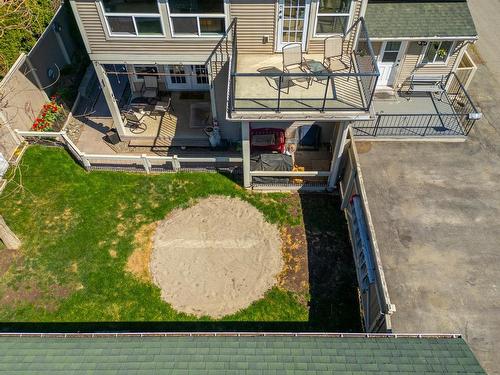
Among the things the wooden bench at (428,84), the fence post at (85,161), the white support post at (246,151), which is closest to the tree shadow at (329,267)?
the white support post at (246,151)

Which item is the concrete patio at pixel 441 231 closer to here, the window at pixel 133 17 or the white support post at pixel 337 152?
the white support post at pixel 337 152

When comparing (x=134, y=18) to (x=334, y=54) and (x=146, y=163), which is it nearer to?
(x=146, y=163)

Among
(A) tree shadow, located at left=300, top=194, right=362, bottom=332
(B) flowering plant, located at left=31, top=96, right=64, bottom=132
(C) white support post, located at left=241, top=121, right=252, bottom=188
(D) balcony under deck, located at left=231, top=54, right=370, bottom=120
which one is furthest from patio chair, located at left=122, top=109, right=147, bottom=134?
(A) tree shadow, located at left=300, top=194, right=362, bottom=332

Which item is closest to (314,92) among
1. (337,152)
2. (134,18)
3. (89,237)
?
(337,152)

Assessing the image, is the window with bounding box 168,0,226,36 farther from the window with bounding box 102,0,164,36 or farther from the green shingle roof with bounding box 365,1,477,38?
the green shingle roof with bounding box 365,1,477,38

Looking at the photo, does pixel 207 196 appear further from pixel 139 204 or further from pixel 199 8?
pixel 199 8
